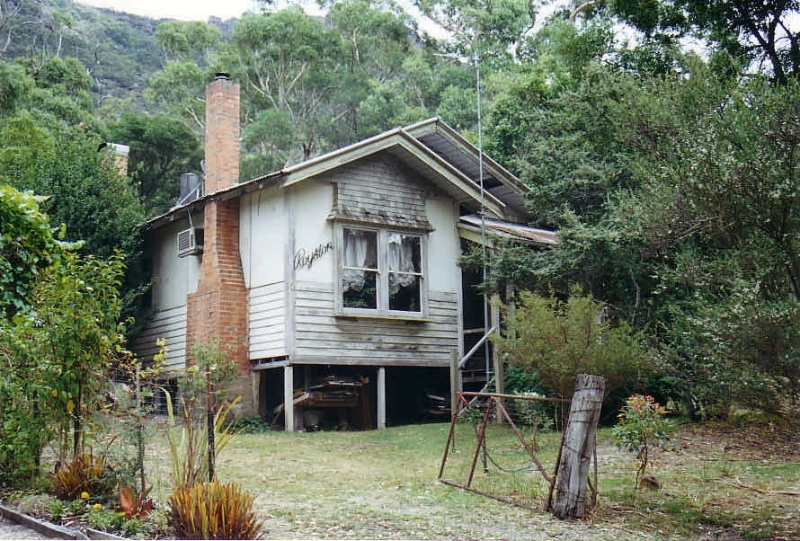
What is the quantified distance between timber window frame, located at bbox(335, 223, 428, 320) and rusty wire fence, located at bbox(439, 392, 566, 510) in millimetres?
2959

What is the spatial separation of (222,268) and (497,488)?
8.66 metres

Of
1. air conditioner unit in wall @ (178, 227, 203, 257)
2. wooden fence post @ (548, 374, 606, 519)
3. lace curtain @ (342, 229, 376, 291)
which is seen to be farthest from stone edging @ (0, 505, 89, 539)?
air conditioner unit in wall @ (178, 227, 203, 257)

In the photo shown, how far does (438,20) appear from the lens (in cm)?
4344

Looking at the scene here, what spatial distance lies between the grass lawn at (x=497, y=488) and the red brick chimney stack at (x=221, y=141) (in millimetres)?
6498

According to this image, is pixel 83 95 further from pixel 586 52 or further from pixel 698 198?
pixel 698 198

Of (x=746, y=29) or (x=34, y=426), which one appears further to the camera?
(x=746, y=29)

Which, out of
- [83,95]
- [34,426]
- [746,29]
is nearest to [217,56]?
[83,95]

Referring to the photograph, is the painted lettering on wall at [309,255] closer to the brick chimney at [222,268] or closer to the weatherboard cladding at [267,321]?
the weatherboard cladding at [267,321]

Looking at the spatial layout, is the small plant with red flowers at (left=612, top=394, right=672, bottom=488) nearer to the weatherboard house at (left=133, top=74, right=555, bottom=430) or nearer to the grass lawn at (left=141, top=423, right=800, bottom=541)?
the grass lawn at (left=141, top=423, right=800, bottom=541)

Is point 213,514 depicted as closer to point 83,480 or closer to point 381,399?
point 83,480

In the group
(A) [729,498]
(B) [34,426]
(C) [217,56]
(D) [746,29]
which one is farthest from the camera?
(C) [217,56]

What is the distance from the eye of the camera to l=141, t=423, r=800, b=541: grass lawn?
7367mm

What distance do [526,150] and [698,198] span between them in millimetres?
12891

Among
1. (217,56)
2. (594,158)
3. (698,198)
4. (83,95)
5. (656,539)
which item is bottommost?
(656,539)
